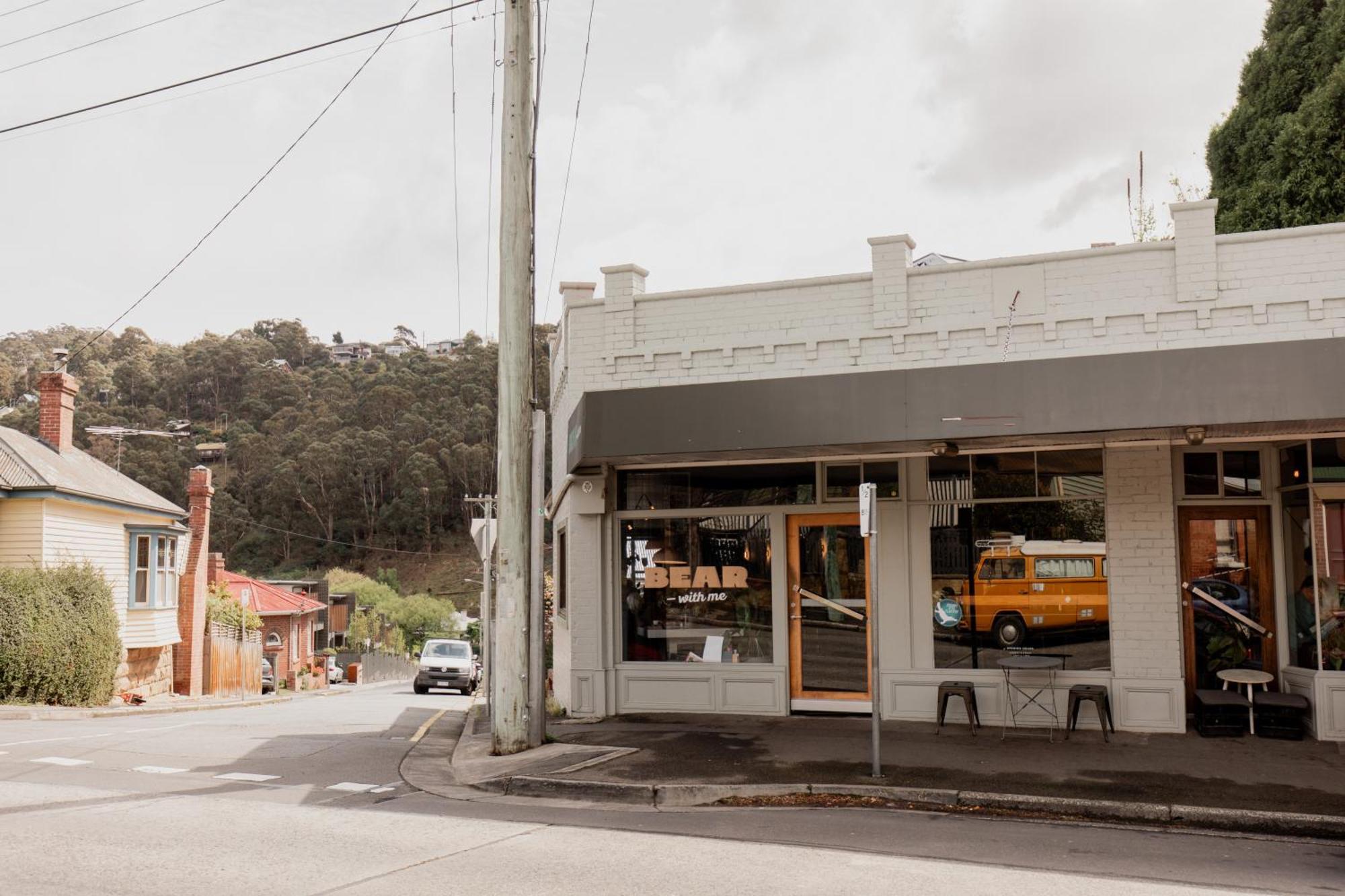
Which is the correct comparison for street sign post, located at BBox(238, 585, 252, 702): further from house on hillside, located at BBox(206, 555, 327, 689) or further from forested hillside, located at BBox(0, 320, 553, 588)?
forested hillside, located at BBox(0, 320, 553, 588)

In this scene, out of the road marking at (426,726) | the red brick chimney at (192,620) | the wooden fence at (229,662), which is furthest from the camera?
the wooden fence at (229,662)

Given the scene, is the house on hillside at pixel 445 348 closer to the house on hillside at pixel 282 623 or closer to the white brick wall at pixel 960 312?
the house on hillside at pixel 282 623

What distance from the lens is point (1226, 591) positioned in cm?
1185

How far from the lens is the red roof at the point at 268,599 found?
42.0 meters

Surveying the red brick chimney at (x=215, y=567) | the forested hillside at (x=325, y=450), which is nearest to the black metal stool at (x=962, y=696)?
the red brick chimney at (x=215, y=567)

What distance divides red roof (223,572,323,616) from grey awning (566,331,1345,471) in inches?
1240

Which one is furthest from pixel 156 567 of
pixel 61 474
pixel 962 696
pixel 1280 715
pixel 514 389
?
pixel 1280 715

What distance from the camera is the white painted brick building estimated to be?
10.1 meters

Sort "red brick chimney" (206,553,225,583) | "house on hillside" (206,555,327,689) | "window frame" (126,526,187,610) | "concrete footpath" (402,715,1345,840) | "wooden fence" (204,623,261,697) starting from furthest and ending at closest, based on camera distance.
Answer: "house on hillside" (206,555,327,689)
"red brick chimney" (206,553,225,583)
"wooden fence" (204,623,261,697)
"window frame" (126,526,187,610)
"concrete footpath" (402,715,1345,840)

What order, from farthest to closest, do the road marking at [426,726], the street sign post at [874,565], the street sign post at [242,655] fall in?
the street sign post at [242,655], the road marking at [426,726], the street sign post at [874,565]

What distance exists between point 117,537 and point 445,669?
44.6ft

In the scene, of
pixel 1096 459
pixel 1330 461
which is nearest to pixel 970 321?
pixel 1096 459

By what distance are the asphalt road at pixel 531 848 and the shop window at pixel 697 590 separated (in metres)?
3.97

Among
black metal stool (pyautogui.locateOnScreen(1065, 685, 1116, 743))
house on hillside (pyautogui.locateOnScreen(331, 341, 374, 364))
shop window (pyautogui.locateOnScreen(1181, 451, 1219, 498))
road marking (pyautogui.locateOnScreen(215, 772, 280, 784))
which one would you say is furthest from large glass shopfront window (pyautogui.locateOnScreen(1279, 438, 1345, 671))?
house on hillside (pyautogui.locateOnScreen(331, 341, 374, 364))
